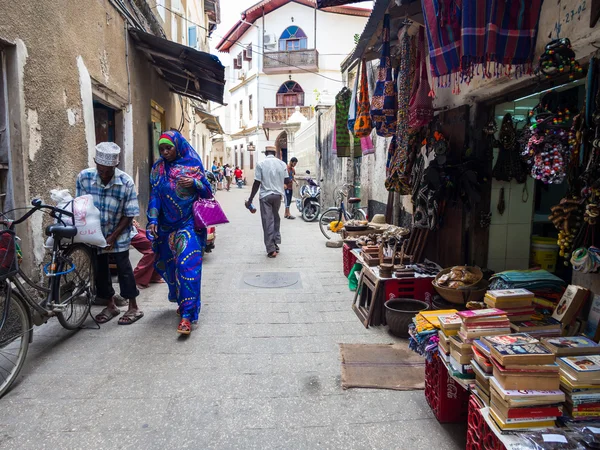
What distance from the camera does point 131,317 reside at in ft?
14.3

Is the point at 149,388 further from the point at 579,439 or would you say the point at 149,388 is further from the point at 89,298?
the point at 579,439

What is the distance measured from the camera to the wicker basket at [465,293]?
3762mm

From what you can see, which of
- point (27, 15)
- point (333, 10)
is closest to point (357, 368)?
point (27, 15)

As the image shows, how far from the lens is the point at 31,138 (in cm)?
428

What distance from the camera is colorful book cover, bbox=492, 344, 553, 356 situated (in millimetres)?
2014

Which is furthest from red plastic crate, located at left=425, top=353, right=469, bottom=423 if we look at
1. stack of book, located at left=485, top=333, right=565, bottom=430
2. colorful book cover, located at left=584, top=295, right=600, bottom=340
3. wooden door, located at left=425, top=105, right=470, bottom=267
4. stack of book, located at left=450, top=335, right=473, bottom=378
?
wooden door, located at left=425, top=105, right=470, bottom=267

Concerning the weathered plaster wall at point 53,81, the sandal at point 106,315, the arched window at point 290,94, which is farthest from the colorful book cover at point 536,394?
the arched window at point 290,94

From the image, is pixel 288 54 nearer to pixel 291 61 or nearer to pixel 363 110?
pixel 291 61

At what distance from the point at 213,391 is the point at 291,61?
30010 mm

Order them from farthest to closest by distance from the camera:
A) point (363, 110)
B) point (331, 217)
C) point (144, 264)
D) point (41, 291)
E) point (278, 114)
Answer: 1. point (278, 114)
2. point (331, 217)
3. point (363, 110)
4. point (144, 264)
5. point (41, 291)

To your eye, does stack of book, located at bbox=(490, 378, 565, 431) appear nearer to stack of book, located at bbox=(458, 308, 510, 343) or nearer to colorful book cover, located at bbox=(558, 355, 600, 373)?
colorful book cover, located at bbox=(558, 355, 600, 373)

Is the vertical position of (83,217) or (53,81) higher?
(53,81)

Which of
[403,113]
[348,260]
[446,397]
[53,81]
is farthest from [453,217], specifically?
[53,81]

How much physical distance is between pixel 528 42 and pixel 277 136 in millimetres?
29368
